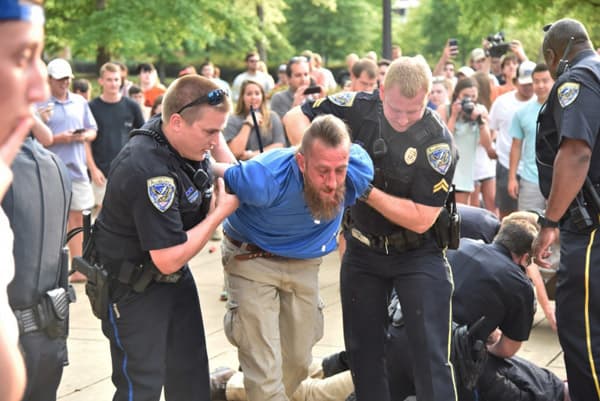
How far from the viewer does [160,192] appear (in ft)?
12.8

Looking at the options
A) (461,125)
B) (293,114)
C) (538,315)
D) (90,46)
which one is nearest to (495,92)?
(461,125)

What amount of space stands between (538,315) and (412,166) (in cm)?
307

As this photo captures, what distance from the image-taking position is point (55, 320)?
11.4 ft

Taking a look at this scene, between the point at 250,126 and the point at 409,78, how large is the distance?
190 inches

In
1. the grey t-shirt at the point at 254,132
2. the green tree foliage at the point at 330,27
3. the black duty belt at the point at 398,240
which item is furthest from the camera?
the green tree foliage at the point at 330,27

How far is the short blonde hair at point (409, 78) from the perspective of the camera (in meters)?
4.38

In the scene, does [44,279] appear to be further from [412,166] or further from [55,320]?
[412,166]

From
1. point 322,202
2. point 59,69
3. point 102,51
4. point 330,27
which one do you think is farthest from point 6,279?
→ point 330,27

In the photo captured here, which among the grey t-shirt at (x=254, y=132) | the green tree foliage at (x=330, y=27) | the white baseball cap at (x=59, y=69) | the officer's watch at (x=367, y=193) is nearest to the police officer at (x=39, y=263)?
the officer's watch at (x=367, y=193)

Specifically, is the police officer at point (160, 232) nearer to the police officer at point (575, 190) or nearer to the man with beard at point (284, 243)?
the man with beard at point (284, 243)

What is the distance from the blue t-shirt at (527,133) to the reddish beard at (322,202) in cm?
465

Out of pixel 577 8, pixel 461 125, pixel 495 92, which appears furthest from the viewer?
pixel 577 8

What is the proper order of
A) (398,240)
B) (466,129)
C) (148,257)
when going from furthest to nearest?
(466,129), (398,240), (148,257)

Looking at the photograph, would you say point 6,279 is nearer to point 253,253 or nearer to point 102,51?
point 253,253
